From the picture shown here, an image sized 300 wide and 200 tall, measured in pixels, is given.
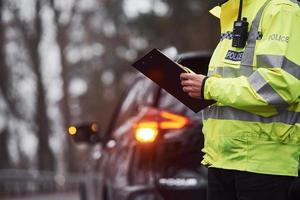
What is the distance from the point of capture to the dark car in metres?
4.95

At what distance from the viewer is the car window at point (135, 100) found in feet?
18.3

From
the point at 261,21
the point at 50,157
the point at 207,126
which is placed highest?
the point at 261,21

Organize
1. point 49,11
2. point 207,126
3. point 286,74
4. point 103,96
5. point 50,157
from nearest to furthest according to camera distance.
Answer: point 286,74, point 207,126, point 49,11, point 50,157, point 103,96

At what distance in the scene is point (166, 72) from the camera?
11.4 feet

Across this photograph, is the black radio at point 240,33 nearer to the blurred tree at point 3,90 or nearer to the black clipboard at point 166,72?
the black clipboard at point 166,72

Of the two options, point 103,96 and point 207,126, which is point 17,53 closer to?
point 103,96

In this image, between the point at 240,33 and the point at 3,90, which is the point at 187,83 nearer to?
the point at 240,33

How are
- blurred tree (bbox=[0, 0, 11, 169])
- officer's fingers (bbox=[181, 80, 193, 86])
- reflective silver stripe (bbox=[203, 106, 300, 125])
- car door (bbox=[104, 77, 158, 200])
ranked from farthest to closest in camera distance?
blurred tree (bbox=[0, 0, 11, 169]), car door (bbox=[104, 77, 158, 200]), officer's fingers (bbox=[181, 80, 193, 86]), reflective silver stripe (bbox=[203, 106, 300, 125])

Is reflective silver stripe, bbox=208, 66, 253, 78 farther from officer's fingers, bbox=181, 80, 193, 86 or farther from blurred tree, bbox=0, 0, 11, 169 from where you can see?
blurred tree, bbox=0, 0, 11, 169

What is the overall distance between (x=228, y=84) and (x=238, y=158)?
33 cm

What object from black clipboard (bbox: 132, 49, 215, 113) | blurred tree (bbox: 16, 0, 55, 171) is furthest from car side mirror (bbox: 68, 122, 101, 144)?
blurred tree (bbox: 16, 0, 55, 171)

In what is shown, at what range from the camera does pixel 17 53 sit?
3325 cm

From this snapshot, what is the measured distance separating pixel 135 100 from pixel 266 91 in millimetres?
2984

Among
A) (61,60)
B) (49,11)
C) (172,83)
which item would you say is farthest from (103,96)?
(172,83)
